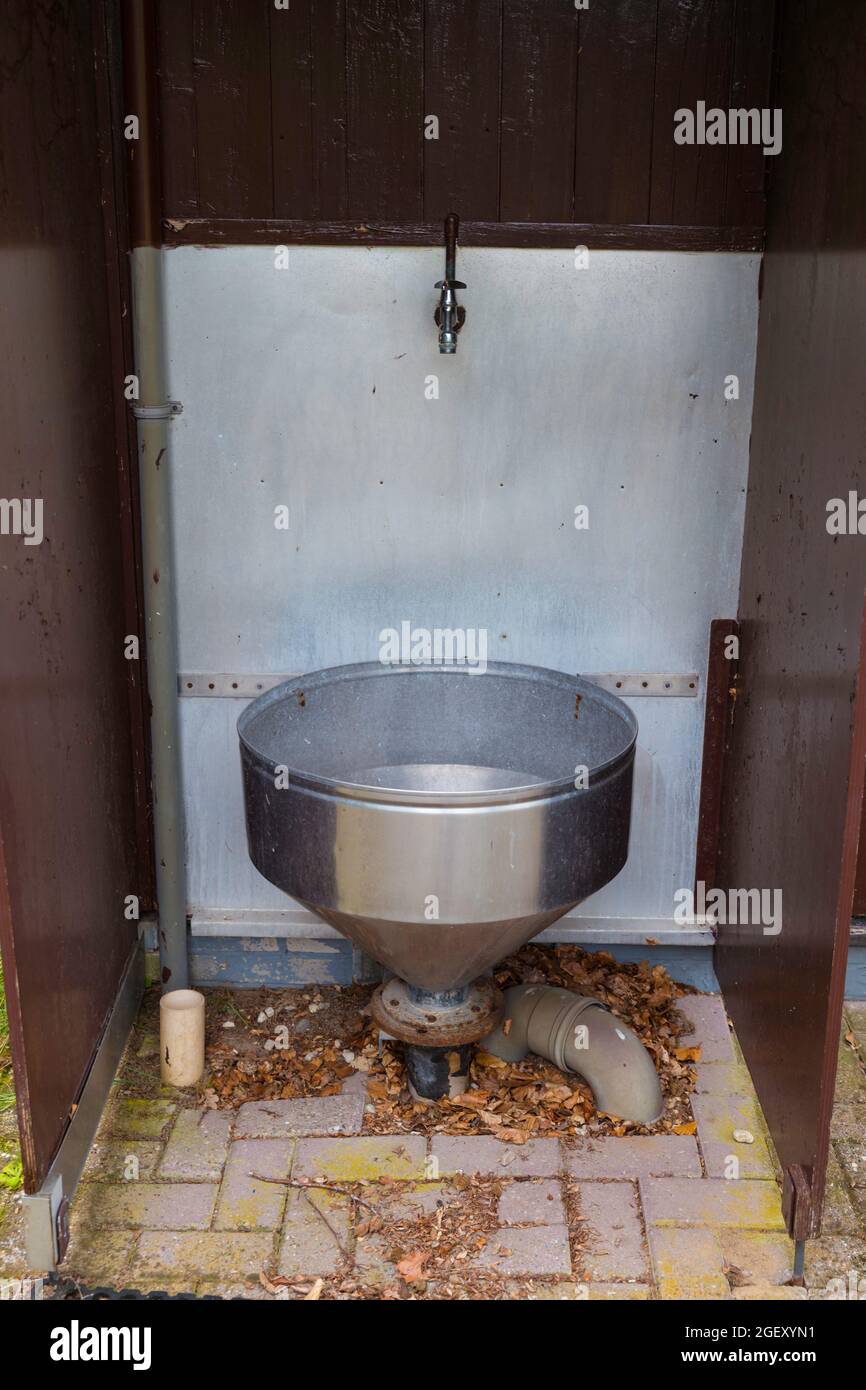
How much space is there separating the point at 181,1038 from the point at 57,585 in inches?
52.7

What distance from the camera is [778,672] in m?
3.39

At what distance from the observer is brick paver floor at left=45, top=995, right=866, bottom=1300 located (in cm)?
300

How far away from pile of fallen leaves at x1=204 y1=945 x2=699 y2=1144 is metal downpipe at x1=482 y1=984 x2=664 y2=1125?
42mm

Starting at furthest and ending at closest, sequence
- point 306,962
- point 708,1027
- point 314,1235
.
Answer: point 306,962, point 708,1027, point 314,1235

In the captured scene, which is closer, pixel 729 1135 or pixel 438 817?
pixel 438 817

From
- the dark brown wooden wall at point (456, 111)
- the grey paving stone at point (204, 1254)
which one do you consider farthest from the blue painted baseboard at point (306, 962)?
the dark brown wooden wall at point (456, 111)

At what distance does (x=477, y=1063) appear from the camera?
12.3 feet

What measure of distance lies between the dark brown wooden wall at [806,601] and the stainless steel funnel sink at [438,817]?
0.42 m

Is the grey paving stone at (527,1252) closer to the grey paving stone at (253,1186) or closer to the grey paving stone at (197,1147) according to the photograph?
the grey paving stone at (253,1186)

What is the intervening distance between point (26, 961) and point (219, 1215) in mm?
869

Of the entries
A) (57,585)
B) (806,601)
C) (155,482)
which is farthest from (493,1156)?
(155,482)

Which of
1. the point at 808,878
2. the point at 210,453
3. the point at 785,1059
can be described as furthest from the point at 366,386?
the point at 785,1059

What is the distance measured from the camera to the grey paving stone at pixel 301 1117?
350 centimetres

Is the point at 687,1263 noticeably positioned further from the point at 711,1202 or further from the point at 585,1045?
the point at 585,1045
